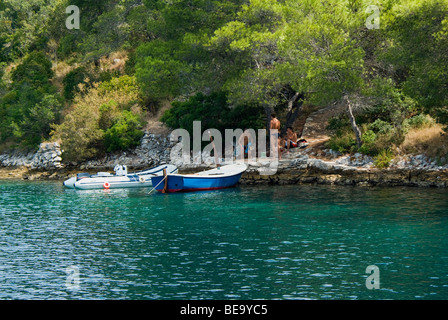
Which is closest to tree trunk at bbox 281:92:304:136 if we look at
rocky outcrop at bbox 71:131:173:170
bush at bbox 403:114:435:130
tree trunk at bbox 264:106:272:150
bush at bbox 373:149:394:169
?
tree trunk at bbox 264:106:272:150

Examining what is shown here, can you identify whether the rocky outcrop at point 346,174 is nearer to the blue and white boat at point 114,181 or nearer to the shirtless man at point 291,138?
the shirtless man at point 291,138

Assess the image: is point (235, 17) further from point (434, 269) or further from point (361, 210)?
point (434, 269)

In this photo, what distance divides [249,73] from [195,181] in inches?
359

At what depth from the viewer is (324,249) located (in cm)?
1925

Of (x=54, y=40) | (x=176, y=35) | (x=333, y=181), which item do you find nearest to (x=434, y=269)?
(x=333, y=181)

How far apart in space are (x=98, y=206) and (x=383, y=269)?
19174 millimetres

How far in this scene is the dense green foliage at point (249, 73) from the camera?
103 feet

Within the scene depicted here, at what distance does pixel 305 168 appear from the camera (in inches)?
1464

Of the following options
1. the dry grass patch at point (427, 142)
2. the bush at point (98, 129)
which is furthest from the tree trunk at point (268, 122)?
the bush at point (98, 129)

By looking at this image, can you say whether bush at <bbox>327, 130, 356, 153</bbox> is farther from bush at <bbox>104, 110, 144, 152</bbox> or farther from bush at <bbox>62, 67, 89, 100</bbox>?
bush at <bbox>62, 67, 89, 100</bbox>

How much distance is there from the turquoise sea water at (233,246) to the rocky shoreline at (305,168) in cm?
176

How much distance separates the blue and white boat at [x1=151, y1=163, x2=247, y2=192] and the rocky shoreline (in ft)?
6.46
